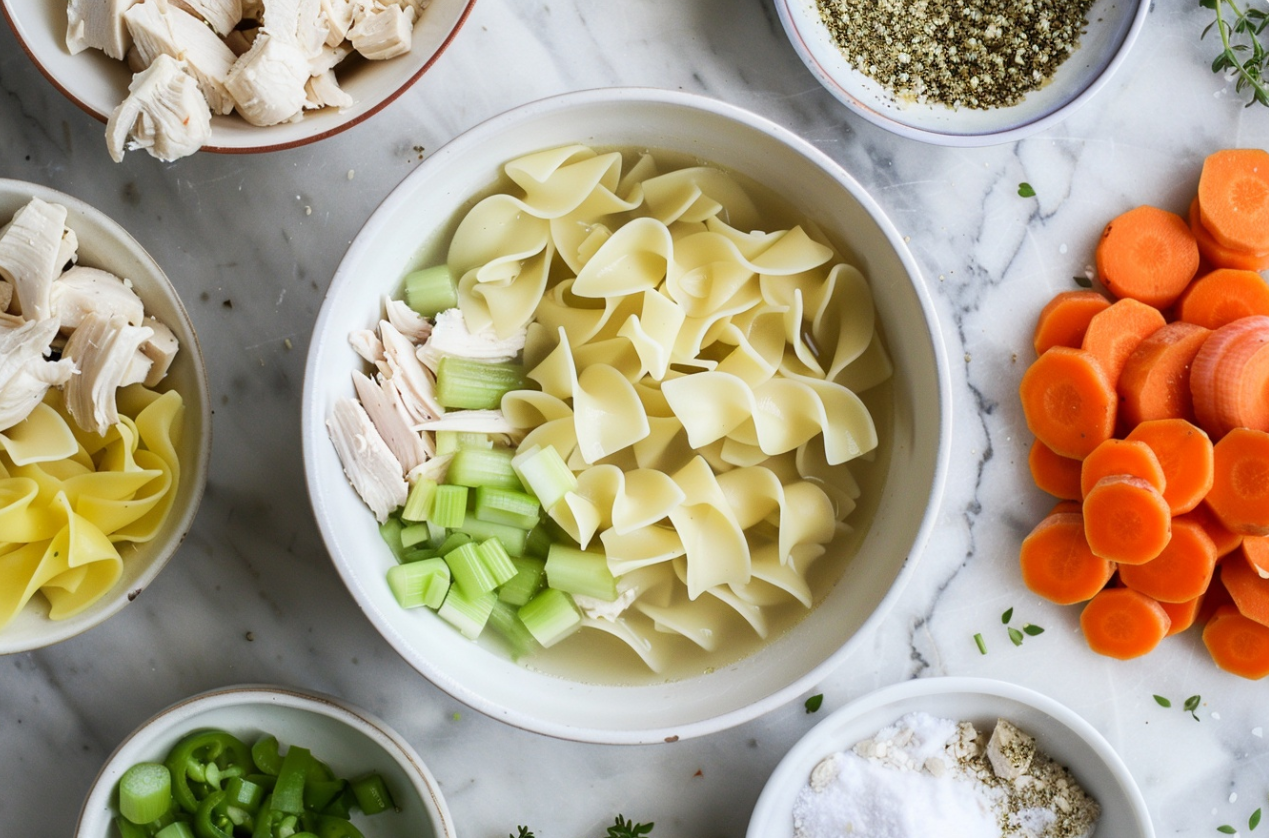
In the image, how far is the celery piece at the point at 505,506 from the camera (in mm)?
1838

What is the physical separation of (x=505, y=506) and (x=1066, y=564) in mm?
1264

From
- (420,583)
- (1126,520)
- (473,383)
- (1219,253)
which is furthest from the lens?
(1219,253)

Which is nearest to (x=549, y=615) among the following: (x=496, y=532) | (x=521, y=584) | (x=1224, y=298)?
(x=521, y=584)

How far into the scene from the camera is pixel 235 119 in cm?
179

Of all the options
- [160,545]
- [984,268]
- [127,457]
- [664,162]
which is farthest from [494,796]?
[984,268]

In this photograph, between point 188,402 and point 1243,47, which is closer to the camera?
point 188,402

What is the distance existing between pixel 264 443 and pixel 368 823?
0.88 meters

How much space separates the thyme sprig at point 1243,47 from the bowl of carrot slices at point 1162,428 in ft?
0.59

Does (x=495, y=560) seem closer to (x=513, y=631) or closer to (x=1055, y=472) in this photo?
(x=513, y=631)

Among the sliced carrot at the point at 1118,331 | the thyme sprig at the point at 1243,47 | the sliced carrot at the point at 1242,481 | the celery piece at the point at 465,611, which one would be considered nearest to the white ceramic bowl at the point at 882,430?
the celery piece at the point at 465,611

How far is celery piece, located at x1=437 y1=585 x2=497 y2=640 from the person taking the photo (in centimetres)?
181

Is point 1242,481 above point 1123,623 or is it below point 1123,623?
above

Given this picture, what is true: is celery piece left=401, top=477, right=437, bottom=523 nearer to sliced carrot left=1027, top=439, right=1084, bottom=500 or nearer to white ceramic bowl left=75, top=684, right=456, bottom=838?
white ceramic bowl left=75, top=684, right=456, bottom=838

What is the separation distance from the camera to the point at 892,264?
1.73 meters
